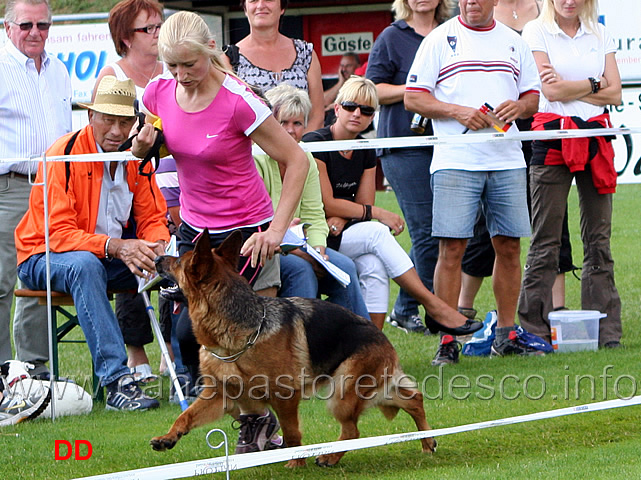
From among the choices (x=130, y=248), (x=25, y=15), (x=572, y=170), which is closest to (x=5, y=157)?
(x=25, y=15)

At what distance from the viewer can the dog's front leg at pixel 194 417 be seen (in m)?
4.33

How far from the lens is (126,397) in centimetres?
595

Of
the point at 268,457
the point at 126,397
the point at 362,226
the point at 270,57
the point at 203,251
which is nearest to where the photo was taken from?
the point at 268,457

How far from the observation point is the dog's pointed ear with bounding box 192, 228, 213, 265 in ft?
14.7

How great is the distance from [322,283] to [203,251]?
215 centimetres

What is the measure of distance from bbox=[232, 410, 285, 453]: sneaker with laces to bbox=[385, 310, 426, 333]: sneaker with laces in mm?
3459

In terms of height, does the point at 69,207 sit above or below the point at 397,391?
above

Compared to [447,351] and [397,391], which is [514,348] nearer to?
[447,351]

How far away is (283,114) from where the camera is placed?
642cm

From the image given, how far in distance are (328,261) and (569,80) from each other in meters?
2.36

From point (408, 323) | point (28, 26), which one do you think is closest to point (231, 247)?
point (28, 26)

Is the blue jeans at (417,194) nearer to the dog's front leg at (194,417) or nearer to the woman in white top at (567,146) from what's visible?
the woman in white top at (567,146)

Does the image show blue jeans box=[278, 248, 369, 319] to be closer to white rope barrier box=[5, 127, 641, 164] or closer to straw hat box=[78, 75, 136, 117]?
white rope barrier box=[5, 127, 641, 164]

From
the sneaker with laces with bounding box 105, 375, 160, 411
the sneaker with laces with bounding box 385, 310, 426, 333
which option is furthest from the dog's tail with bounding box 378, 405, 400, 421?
the sneaker with laces with bounding box 385, 310, 426, 333
